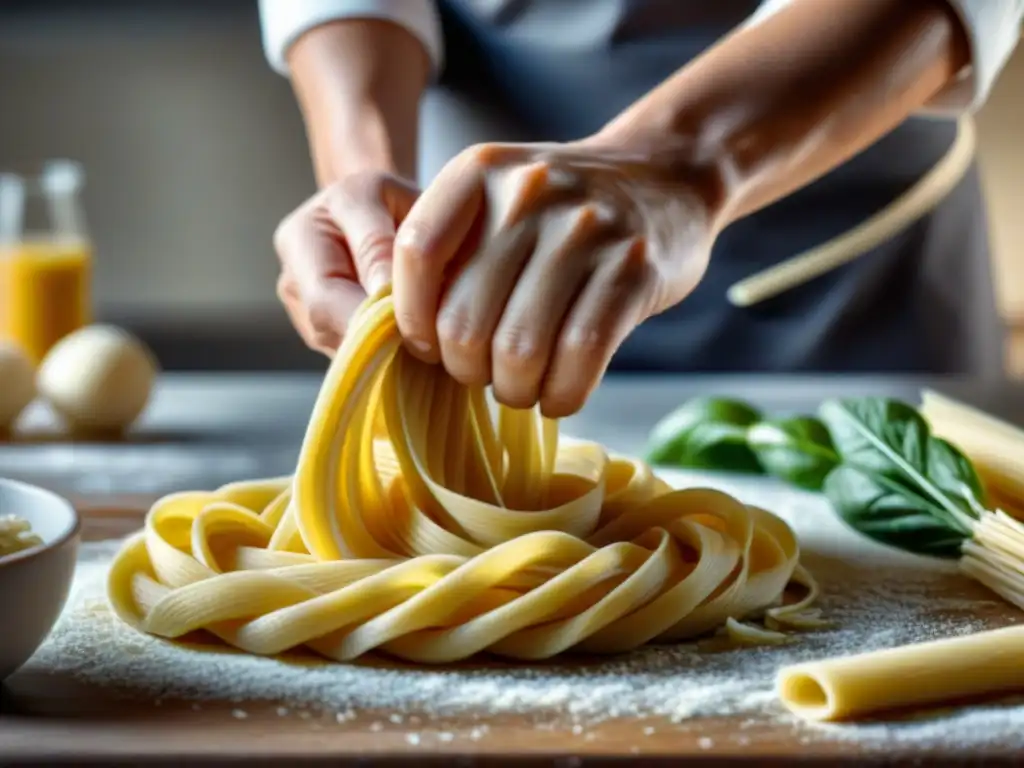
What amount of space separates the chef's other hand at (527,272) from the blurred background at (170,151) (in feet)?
9.70

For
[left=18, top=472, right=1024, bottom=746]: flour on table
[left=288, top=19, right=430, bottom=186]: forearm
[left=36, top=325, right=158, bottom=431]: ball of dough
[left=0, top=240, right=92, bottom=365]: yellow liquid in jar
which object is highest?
[left=288, top=19, right=430, bottom=186]: forearm

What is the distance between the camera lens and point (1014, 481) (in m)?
1.67

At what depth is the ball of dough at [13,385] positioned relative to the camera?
2318mm

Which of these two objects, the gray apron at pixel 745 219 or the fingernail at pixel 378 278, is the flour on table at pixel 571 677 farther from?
the gray apron at pixel 745 219

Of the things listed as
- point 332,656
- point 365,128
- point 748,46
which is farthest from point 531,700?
point 365,128

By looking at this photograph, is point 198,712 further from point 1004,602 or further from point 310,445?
point 1004,602

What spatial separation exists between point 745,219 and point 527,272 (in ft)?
4.38

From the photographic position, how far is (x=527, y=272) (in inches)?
49.8

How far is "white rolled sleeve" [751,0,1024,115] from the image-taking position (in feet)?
5.76

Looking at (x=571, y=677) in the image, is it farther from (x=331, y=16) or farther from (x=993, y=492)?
(x=331, y=16)

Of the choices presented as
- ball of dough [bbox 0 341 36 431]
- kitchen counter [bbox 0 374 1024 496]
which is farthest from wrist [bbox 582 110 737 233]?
ball of dough [bbox 0 341 36 431]

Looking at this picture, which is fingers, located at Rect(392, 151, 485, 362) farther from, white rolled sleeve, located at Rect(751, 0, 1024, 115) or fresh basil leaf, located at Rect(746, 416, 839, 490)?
fresh basil leaf, located at Rect(746, 416, 839, 490)

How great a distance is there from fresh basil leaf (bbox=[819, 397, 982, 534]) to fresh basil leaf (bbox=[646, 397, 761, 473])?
7.5 inches

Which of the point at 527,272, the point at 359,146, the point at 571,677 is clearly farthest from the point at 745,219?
the point at 571,677
